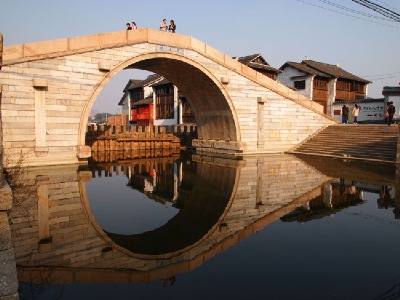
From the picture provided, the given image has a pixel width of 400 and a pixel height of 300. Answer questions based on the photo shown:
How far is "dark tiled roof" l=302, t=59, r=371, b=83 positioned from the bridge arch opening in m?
22.3

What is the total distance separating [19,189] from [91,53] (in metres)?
8.34

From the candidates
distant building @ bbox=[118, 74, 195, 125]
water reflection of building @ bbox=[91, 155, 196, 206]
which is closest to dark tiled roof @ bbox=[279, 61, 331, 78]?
distant building @ bbox=[118, 74, 195, 125]

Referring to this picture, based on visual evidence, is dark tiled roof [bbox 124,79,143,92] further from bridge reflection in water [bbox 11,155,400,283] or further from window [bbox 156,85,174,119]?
bridge reflection in water [bbox 11,155,400,283]

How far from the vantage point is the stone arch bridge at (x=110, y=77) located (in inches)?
519

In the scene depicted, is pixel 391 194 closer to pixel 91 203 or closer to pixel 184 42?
pixel 91 203

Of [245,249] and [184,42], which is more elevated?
[184,42]

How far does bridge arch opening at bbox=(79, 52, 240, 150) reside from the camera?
16.4 m

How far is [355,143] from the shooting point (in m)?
19.6

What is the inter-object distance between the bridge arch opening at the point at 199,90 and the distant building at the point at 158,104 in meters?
10.6

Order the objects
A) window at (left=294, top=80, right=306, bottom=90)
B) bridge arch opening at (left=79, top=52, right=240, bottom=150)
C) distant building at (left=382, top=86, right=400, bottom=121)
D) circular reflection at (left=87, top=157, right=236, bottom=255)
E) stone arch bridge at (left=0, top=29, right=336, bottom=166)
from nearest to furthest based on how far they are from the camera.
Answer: circular reflection at (left=87, top=157, right=236, bottom=255) → stone arch bridge at (left=0, top=29, right=336, bottom=166) → bridge arch opening at (left=79, top=52, right=240, bottom=150) → distant building at (left=382, top=86, right=400, bottom=121) → window at (left=294, top=80, right=306, bottom=90)

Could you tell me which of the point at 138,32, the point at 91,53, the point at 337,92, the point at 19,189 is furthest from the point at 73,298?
the point at 337,92

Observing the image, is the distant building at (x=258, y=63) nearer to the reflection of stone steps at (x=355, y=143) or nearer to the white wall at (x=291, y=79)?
the white wall at (x=291, y=79)

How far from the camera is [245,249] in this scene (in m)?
5.35

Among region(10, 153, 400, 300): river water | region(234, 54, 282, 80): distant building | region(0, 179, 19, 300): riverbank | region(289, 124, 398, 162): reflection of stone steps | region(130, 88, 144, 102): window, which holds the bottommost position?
region(10, 153, 400, 300): river water
